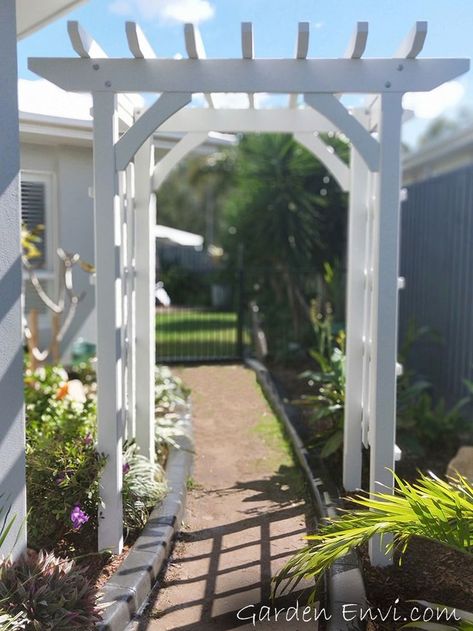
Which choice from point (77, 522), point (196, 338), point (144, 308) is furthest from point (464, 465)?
point (196, 338)

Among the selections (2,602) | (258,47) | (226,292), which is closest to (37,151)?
(258,47)

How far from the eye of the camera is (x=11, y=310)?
3.22 meters

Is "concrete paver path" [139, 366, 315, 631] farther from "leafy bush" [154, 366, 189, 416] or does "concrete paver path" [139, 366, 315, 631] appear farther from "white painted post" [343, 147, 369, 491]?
"white painted post" [343, 147, 369, 491]

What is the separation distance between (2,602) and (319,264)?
886 cm

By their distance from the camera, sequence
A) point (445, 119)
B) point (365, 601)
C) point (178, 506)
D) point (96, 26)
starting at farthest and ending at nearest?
point (445, 119)
point (96, 26)
point (178, 506)
point (365, 601)

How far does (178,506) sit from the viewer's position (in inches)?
174

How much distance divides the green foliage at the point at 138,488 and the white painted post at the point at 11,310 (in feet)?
3.19

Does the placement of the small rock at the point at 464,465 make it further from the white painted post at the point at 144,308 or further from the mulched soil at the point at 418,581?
the white painted post at the point at 144,308

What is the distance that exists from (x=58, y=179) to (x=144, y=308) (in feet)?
10.9

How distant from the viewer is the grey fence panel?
7.30 meters

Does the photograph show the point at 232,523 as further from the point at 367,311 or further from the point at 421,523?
the point at 421,523

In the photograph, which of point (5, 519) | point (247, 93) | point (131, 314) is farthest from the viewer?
point (131, 314)

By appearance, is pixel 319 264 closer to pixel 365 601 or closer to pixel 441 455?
pixel 441 455

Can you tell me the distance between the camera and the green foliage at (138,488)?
4156 millimetres
